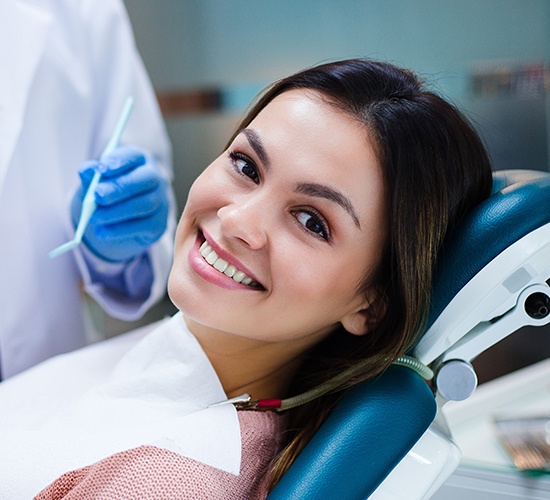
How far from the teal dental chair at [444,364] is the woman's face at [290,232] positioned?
15 cm

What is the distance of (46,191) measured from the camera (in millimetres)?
1611

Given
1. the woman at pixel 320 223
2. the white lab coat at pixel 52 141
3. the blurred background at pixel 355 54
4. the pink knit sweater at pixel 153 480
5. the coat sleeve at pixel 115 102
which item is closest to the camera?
the pink knit sweater at pixel 153 480

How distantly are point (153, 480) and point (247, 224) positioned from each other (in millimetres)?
400

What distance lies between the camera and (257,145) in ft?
3.71

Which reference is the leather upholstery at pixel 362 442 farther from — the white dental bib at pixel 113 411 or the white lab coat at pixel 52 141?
the white lab coat at pixel 52 141

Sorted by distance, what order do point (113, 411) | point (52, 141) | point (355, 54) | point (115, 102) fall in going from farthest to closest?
1. point (355, 54)
2. point (115, 102)
3. point (52, 141)
4. point (113, 411)

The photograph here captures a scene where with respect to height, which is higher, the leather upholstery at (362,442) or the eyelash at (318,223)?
the eyelash at (318,223)

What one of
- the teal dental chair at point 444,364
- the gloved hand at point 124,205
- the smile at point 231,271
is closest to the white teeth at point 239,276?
the smile at point 231,271

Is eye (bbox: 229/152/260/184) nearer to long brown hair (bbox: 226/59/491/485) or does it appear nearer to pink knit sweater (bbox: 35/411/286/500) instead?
long brown hair (bbox: 226/59/491/485)

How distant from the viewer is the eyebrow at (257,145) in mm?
1116

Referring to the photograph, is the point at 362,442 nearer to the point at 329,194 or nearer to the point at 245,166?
the point at 329,194

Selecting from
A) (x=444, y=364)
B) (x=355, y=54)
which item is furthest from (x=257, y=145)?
(x=355, y=54)

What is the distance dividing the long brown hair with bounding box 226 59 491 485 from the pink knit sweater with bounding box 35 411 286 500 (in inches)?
2.6

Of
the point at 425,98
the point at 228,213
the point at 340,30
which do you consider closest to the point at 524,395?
the point at 425,98
